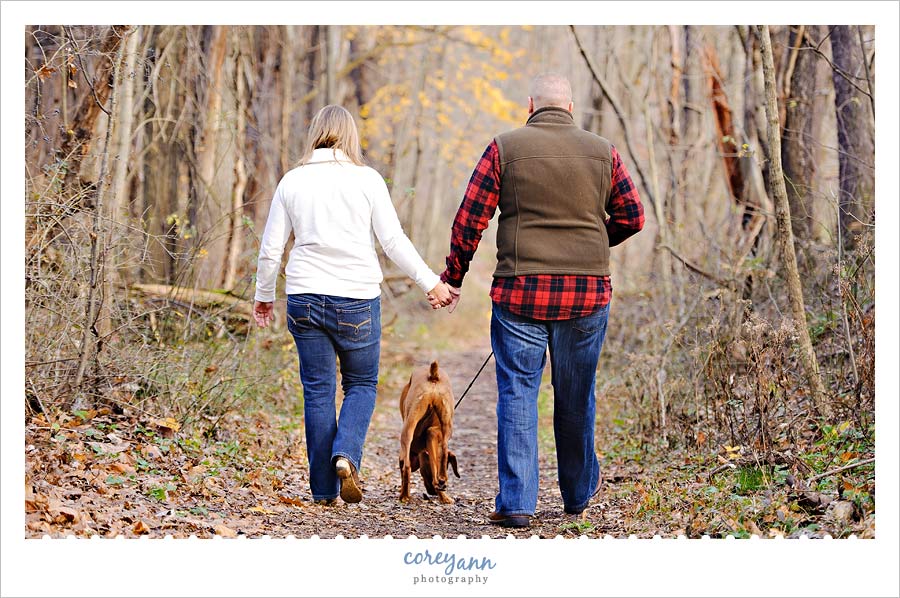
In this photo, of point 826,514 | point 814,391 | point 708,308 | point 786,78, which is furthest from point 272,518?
point 786,78

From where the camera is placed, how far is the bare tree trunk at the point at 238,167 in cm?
1027

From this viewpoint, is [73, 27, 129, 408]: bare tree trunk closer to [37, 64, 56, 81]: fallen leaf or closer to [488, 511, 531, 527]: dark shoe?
[37, 64, 56, 81]: fallen leaf

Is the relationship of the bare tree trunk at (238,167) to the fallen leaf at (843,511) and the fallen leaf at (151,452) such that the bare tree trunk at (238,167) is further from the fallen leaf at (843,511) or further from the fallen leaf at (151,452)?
the fallen leaf at (843,511)

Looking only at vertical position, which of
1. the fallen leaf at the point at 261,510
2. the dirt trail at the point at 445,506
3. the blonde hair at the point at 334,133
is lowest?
the dirt trail at the point at 445,506

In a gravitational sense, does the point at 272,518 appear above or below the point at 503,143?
below

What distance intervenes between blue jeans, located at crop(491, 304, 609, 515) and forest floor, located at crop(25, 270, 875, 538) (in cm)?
26

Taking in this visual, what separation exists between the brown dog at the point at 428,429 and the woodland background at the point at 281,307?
2.47ft

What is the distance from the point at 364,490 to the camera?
21.0ft

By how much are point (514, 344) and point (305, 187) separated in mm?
1469

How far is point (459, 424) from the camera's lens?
9.75 metres

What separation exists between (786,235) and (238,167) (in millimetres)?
7005

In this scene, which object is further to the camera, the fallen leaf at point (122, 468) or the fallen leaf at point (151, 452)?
the fallen leaf at point (151, 452)

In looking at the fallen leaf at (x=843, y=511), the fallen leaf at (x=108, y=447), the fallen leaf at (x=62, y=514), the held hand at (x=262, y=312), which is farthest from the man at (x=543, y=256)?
the fallen leaf at (x=108, y=447)

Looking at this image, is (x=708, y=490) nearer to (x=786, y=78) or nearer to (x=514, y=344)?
(x=514, y=344)
